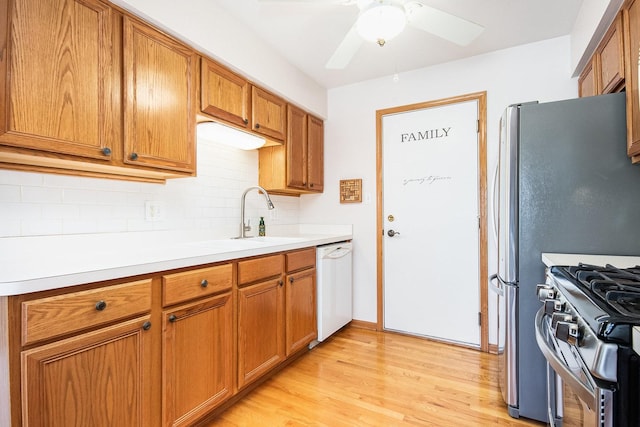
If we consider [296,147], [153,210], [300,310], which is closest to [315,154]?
[296,147]

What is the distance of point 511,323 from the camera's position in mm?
1680

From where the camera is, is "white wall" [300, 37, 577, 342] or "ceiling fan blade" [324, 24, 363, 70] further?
"white wall" [300, 37, 577, 342]

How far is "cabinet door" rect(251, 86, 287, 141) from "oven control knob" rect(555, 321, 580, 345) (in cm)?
205

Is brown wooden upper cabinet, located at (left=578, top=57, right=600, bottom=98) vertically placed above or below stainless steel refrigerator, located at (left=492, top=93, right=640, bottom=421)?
above

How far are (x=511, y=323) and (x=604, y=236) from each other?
612 millimetres

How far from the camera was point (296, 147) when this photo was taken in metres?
2.80

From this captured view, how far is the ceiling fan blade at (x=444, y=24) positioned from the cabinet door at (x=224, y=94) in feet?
3.80

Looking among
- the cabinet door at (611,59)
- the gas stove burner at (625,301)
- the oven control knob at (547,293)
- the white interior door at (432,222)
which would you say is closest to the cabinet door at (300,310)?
the white interior door at (432,222)

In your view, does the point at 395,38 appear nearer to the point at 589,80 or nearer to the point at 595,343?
the point at 589,80

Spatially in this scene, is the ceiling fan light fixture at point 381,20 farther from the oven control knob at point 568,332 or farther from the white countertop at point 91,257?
the oven control knob at point 568,332

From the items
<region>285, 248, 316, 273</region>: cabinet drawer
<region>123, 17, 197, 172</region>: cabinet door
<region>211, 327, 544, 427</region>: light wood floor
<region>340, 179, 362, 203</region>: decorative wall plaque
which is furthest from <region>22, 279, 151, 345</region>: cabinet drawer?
<region>340, 179, 362, 203</region>: decorative wall plaque

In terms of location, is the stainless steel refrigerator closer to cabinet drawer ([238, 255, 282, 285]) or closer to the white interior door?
the white interior door

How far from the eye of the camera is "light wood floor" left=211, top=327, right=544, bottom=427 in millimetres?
1665

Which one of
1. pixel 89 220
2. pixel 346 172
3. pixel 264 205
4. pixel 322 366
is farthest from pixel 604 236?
pixel 89 220
